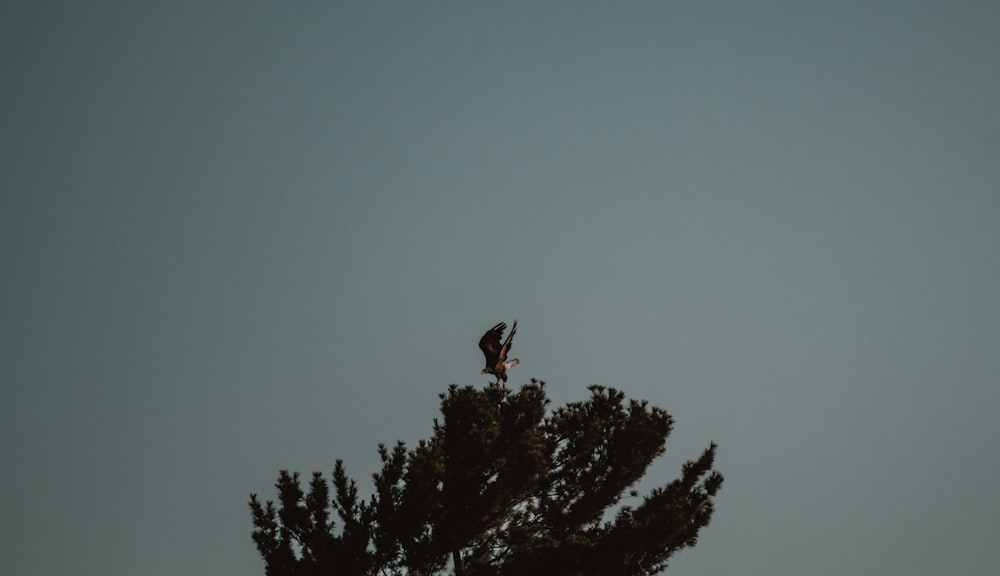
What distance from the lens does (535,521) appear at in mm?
16562

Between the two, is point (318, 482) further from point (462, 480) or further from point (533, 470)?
point (533, 470)

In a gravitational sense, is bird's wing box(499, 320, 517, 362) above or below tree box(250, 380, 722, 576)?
above

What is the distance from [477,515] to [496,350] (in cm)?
350

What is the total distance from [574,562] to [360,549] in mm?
4314

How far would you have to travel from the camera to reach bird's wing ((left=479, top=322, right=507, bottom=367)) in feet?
54.1

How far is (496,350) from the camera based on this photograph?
16.6m

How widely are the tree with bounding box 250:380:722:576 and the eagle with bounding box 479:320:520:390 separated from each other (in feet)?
1.95

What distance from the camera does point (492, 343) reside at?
1655 centimetres

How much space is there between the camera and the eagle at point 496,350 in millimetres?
16500

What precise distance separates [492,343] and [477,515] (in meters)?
3.62

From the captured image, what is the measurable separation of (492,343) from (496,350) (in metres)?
0.19

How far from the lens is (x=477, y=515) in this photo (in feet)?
50.8

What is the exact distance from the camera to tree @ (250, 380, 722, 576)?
15016 millimetres

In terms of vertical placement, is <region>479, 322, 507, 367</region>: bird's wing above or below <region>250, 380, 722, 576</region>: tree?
above
